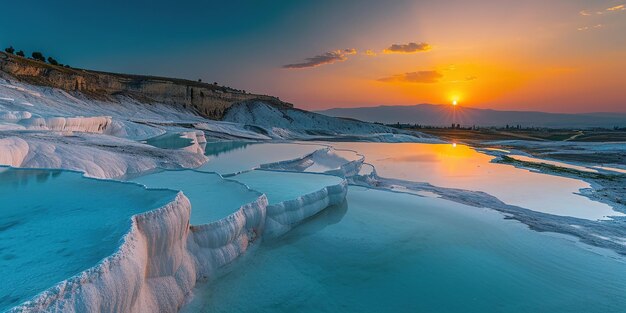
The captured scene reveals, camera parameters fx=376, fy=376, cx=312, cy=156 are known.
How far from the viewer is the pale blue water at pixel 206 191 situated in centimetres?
773

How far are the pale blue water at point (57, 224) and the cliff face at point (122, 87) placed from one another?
42421mm

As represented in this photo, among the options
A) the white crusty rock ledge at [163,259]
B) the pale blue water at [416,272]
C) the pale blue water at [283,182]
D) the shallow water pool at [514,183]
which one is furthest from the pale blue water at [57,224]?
the shallow water pool at [514,183]

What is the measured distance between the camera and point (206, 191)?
31.4ft

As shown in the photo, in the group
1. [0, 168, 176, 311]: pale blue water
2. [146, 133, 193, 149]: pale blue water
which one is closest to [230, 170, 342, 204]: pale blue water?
[0, 168, 176, 311]: pale blue water

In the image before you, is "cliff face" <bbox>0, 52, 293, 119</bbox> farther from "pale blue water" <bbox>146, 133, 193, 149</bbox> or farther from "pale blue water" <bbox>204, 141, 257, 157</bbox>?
"pale blue water" <bbox>146, 133, 193, 149</bbox>

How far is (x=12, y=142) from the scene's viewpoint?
440 inches

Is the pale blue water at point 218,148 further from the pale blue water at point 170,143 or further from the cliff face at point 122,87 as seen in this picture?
the cliff face at point 122,87

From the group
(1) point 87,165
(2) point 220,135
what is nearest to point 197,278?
(1) point 87,165

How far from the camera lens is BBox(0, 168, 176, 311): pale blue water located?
377 cm

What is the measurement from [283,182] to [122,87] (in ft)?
204

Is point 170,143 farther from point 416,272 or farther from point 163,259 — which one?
point 416,272

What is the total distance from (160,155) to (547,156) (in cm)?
3344

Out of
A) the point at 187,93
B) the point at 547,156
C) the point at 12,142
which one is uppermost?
the point at 187,93

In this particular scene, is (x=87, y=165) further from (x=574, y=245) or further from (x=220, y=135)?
(x=220, y=135)
